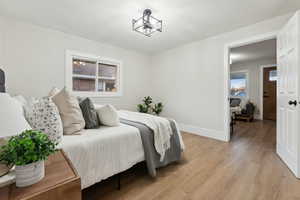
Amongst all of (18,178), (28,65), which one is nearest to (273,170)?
(18,178)

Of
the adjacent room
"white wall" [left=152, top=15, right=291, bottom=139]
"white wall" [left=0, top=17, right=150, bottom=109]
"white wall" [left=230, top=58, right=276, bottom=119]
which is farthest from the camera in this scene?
"white wall" [left=230, top=58, right=276, bottom=119]

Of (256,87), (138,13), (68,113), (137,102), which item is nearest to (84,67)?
(137,102)

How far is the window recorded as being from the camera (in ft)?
18.7

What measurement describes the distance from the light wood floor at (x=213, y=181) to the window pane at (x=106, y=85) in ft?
7.76

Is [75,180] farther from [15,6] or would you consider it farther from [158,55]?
[158,55]

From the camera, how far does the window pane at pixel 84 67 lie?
3146 millimetres

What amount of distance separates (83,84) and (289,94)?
3.87 metres

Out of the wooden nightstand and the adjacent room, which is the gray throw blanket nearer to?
the adjacent room

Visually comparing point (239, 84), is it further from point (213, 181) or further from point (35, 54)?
point (35, 54)

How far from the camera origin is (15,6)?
6.63 ft

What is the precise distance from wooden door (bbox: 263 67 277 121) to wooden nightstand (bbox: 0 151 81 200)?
6.66 metres

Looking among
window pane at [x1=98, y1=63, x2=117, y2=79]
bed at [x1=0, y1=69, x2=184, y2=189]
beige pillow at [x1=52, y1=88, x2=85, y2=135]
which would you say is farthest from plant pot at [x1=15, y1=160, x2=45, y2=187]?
window pane at [x1=98, y1=63, x2=117, y2=79]

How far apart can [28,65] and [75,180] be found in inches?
113

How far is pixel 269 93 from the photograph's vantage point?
5.12 metres
